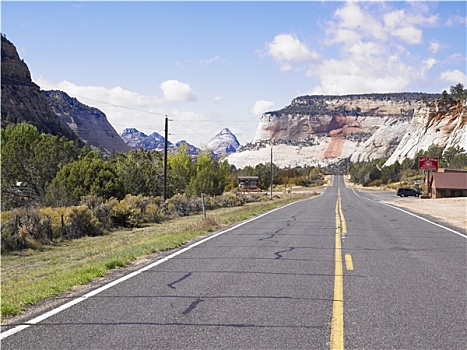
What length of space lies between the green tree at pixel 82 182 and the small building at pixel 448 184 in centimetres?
5088

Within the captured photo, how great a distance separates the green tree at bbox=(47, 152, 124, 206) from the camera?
34.9m

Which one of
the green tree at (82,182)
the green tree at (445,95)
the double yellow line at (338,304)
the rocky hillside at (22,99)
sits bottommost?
the double yellow line at (338,304)

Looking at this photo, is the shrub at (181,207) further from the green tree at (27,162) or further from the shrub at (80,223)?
the shrub at (80,223)

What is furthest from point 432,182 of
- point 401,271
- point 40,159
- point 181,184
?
point 401,271

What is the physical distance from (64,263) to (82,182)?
20.9 metres

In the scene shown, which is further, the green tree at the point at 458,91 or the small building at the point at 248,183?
the green tree at the point at 458,91

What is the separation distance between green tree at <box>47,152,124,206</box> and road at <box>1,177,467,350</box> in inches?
915

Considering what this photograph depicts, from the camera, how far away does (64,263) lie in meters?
16.5

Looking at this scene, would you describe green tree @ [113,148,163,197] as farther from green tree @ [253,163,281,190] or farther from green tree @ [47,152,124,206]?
green tree @ [253,163,281,190]

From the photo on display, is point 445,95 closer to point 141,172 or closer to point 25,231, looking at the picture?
point 141,172

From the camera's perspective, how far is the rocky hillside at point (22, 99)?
276 ft

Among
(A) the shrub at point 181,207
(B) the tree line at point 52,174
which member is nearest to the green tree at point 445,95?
(B) the tree line at point 52,174

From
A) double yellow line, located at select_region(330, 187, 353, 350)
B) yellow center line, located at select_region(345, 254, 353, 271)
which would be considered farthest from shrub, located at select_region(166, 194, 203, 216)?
yellow center line, located at select_region(345, 254, 353, 271)

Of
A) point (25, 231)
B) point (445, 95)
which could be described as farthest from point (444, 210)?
point (445, 95)
